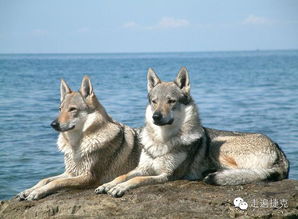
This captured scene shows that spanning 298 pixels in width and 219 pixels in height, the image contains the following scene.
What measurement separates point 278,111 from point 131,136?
1651 cm

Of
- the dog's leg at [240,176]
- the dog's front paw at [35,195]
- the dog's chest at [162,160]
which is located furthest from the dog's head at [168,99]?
the dog's front paw at [35,195]

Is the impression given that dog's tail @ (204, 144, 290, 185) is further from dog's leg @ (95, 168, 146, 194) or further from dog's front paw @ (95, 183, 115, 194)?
dog's front paw @ (95, 183, 115, 194)

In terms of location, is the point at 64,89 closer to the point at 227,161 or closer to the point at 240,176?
the point at 227,161

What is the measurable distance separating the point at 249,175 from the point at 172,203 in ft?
4.84

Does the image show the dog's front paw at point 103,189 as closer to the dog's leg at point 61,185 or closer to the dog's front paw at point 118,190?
the dog's front paw at point 118,190

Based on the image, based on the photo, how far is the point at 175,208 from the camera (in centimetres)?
730

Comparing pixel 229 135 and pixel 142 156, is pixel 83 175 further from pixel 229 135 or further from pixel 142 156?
pixel 229 135

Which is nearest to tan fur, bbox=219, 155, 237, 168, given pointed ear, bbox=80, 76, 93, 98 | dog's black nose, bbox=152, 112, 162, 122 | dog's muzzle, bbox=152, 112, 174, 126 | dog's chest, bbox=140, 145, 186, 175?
dog's chest, bbox=140, 145, 186, 175

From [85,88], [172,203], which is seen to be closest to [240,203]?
[172,203]

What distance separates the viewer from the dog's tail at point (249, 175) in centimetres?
813

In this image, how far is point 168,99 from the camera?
8.57 meters

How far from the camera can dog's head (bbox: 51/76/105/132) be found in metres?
8.56

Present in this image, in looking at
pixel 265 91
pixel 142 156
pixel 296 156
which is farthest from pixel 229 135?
pixel 265 91

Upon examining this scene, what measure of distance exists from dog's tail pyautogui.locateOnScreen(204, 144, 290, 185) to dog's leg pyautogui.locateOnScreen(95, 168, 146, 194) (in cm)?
107
